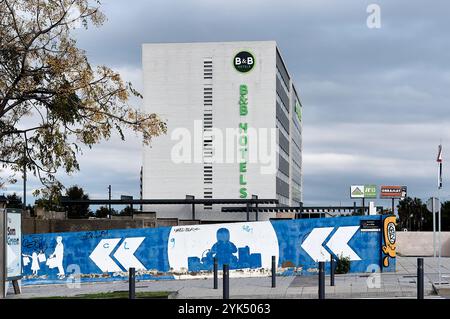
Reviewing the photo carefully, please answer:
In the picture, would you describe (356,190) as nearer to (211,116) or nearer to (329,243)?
(211,116)

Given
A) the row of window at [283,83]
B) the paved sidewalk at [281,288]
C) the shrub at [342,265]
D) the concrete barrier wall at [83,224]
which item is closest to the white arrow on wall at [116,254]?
the paved sidewalk at [281,288]

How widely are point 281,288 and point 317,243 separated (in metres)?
5.52

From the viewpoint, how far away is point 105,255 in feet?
84.3

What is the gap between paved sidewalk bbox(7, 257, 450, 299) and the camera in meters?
18.4

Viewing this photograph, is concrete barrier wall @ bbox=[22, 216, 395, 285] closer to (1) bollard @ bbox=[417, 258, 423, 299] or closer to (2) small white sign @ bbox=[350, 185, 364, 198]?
(1) bollard @ bbox=[417, 258, 423, 299]

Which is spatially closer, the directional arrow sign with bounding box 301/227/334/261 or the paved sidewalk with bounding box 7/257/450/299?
the paved sidewalk with bounding box 7/257/450/299

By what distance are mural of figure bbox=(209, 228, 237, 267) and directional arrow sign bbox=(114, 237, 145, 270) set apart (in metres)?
2.56

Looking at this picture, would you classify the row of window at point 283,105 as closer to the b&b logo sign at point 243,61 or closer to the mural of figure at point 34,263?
the b&b logo sign at point 243,61

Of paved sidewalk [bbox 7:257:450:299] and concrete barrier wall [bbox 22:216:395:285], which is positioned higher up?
concrete barrier wall [bbox 22:216:395:285]

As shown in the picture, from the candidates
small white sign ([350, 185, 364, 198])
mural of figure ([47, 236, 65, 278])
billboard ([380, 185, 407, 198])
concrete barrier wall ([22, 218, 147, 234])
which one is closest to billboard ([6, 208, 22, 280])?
mural of figure ([47, 236, 65, 278])

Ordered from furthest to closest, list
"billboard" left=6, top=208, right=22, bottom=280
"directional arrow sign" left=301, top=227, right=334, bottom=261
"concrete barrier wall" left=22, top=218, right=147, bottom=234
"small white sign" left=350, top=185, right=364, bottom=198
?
1. "small white sign" left=350, top=185, right=364, bottom=198
2. "concrete barrier wall" left=22, top=218, right=147, bottom=234
3. "directional arrow sign" left=301, top=227, right=334, bottom=261
4. "billboard" left=6, top=208, right=22, bottom=280

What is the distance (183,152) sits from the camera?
86.9m

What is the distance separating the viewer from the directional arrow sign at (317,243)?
2538 cm

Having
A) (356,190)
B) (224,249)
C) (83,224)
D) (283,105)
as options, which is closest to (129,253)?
(224,249)
